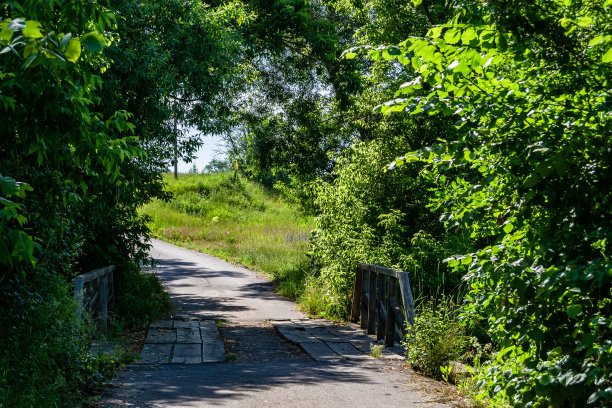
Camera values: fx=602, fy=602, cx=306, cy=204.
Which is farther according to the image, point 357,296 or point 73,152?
point 357,296

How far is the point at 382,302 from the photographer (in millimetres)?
10055

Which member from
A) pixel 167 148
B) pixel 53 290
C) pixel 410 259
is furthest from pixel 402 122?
pixel 53 290

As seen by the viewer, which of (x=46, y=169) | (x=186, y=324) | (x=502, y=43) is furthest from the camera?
(x=186, y=324)

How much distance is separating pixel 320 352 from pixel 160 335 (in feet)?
9.67

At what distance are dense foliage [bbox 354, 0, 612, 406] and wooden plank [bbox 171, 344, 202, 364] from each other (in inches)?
202

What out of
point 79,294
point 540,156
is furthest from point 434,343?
point 79,294

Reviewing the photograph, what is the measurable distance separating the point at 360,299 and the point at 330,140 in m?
7.63

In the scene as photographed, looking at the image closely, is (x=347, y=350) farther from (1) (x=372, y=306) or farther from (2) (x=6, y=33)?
(2) (x=6, y=33)

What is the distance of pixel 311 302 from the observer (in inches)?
546

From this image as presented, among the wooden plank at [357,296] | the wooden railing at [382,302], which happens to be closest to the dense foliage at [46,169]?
the wooden railing at [382,302]

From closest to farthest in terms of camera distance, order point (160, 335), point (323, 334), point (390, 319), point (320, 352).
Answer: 1. point (320, 352)
2. point (390, 319)
3. point (160, 335)
4. point (323, 334)

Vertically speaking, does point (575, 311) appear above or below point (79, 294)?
above

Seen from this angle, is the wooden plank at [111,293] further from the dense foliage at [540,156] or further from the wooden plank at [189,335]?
the dense foliage at [540,156]

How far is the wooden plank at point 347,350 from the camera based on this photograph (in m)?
8.97
